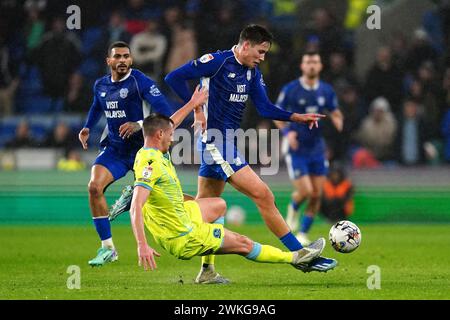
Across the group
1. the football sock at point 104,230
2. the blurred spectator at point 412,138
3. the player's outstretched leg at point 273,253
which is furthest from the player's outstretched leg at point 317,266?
the blurred spectator at point 412,138

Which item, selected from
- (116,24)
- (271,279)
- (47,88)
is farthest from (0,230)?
(271,279)

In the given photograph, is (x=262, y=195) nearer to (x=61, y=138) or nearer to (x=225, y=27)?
(x=61, y=138)

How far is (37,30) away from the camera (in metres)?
18.8

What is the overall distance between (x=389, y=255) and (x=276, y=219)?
10.1 ft

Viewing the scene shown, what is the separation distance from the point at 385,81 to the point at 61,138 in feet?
18.4

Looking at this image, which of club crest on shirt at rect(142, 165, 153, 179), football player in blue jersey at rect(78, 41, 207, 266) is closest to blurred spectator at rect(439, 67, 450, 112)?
football player in blue jersey at rect(78, 41, 207, 266)

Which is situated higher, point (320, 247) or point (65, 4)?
point (65, 4)

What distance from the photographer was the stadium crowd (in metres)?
17.2

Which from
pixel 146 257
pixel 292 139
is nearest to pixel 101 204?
pixel 146 257

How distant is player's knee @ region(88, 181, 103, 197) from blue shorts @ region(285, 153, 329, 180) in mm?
4301

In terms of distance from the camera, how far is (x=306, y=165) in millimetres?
13664

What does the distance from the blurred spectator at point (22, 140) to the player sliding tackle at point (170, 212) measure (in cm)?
936

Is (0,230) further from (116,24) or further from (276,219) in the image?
(276,219)

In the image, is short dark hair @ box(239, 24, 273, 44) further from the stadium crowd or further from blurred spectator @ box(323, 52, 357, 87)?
blurred spectator @ box(323, 52, 357, 87)
